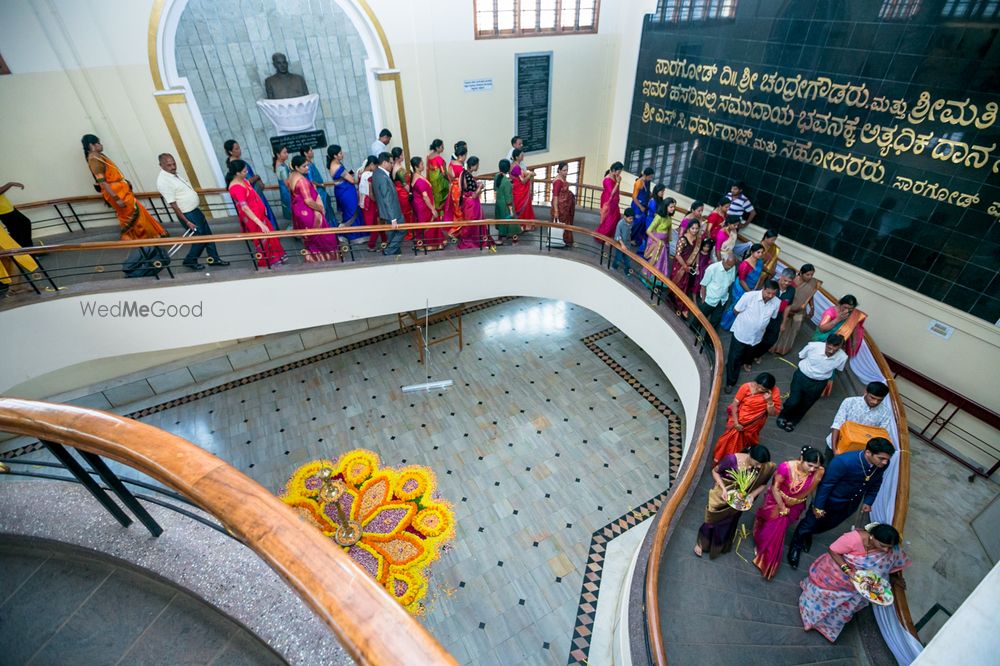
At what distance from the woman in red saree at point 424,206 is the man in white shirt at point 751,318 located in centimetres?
386

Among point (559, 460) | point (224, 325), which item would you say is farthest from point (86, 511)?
point (559, 460)

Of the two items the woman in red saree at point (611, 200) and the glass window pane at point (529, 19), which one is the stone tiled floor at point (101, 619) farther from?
the glass window pane at point (529, 19)

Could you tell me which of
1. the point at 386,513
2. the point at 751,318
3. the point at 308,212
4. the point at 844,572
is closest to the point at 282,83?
the point at 308,212

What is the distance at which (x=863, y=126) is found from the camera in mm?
5773

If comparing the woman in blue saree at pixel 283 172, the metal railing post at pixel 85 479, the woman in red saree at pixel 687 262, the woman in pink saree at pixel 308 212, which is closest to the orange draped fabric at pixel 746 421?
the woman in red saree at pixel 687 262

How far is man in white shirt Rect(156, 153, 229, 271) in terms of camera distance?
17.9 feet

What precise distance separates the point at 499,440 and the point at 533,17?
7.62m

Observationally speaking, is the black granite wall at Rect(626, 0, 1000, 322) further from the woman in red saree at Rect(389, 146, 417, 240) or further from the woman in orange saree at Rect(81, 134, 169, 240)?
the woman in orange saree at Rect(81, 134, 169, 240)

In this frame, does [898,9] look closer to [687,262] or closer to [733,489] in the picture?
[687,262]

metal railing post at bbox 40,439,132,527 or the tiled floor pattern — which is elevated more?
metal railing post at bbox 40,439,132,527

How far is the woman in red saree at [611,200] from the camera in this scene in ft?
21.4

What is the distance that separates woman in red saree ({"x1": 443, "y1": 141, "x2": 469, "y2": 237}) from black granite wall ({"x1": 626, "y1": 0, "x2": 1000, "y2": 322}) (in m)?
4.08

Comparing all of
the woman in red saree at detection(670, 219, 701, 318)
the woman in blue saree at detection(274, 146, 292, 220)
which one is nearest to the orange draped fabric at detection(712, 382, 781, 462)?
the woman in red saree at detection(670, 219, 701, 318)

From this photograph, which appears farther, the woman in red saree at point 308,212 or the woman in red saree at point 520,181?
the woman in red saree at point 520,181
